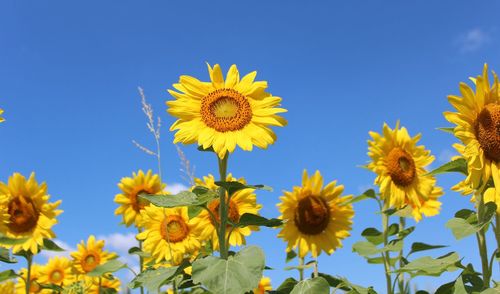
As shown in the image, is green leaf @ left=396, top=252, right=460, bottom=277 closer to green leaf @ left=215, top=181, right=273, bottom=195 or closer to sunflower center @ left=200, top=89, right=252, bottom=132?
green leaf @ left=215, top=181, right=273, bottom=195

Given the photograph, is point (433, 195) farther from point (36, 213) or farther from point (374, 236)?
point (36, 213)

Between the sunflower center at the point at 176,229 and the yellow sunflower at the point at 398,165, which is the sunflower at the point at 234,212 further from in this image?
the yellow sunflower at the point at 398,165

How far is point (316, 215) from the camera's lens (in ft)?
19.3

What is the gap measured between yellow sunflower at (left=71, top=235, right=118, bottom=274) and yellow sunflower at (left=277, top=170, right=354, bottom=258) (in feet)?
13.7

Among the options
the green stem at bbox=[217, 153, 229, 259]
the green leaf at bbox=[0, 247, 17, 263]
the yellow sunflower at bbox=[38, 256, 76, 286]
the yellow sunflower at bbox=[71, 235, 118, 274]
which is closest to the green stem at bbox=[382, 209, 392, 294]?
the green stem at bbox=[217, 153, 229, 259]

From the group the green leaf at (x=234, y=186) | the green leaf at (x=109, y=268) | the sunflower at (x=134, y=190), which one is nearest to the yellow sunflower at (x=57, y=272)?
the sunflower at (x=134, y=190)

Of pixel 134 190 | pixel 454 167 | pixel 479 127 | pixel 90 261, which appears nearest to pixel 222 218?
Answer: pixel 454 167

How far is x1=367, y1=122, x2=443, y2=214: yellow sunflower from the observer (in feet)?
18.6

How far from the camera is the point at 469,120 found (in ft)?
12.7

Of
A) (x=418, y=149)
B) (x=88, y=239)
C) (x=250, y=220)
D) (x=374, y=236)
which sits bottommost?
(x=250, y=220)

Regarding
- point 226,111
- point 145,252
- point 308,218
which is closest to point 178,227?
point 145,252

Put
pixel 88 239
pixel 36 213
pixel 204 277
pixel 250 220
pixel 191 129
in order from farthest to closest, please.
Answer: pixel 88 239, pixel 36 213, pixel 191 129, pixel 250 220, pixel 204 277

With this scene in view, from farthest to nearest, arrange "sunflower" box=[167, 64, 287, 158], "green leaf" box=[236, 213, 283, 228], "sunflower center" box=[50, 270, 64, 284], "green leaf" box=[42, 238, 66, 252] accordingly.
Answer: "sunflower center" box=[50, 270, 64, 284]
"green leaf" box=[42, 238, 66, 252]
"sunflower" box=[167, 64, 287, 158]
"green leaf" box=[236, 213, 283, 228]

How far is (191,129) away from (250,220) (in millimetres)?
784
